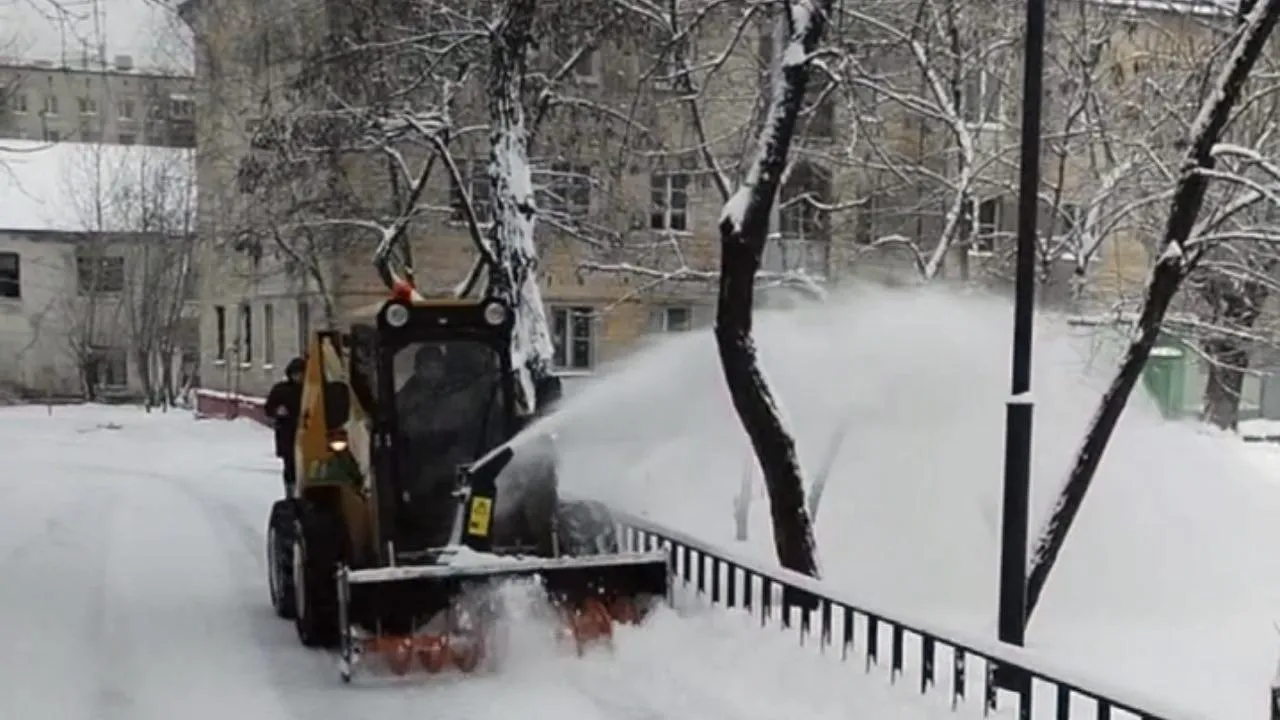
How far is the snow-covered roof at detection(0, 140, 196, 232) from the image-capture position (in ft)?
159

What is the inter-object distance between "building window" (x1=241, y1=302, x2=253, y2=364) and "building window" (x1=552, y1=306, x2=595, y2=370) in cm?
966

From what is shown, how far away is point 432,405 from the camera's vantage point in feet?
30.7

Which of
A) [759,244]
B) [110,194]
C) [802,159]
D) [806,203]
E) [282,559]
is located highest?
[110,194]

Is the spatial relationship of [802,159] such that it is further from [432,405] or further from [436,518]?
[436,518]

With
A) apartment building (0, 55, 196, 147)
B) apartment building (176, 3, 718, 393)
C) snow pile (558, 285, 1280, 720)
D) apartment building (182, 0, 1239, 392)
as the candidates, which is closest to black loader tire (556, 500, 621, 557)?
snow pile (558, 285, 1280, 720)

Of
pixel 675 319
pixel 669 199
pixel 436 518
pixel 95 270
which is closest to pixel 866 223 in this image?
pixel 669 199

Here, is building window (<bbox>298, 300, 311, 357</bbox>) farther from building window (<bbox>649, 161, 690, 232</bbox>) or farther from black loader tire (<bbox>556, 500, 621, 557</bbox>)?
black loader tire (<bbox>556, 500, 621, 557</bbox>)

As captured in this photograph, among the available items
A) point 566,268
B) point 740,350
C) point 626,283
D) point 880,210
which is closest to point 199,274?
point 566,268

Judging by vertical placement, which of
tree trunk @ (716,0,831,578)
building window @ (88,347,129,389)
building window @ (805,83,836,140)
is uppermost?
building window @ (805,83,836,140)

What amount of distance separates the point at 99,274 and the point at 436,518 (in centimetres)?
4477

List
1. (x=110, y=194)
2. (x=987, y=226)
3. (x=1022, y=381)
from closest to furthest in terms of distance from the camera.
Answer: (x=1022, y=381)
(x=987, y=226)
(x=110, y=194)

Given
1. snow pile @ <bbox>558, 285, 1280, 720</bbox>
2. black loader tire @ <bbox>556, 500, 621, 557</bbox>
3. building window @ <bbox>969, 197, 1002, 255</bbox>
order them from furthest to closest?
building window @ <bbox>969, 197, 1002, 255</bbox>, snow pile @ <bbox>558, 285, 1280, 720</bbox>, black loader tire @ <bbox>556, 500, 621, 557</bbox>

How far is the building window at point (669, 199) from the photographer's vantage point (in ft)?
65.7

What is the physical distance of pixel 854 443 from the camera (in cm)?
1672
